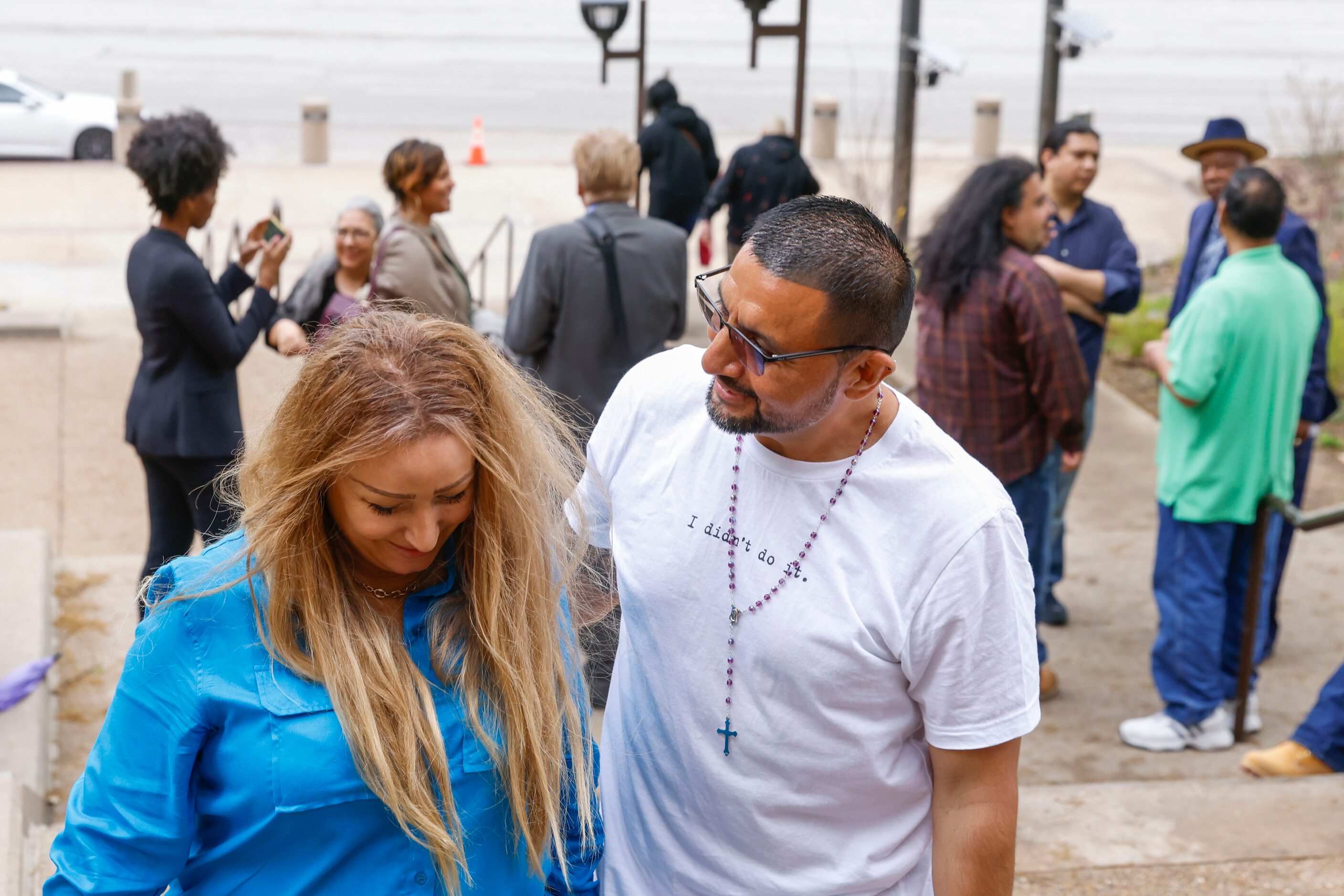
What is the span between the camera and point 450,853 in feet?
6.23

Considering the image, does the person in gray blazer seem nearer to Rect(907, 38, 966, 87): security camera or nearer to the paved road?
Rect(907, 38, 966, 87): security camera

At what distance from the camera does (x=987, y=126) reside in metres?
15.6

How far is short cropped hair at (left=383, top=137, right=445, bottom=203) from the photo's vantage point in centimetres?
517

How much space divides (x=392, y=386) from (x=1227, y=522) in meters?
3.94

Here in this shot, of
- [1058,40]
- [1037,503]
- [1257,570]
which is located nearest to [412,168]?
[1037,503]

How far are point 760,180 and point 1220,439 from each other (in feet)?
15.1

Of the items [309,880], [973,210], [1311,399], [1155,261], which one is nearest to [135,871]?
[309,880]

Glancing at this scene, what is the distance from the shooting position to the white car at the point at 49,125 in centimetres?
1445

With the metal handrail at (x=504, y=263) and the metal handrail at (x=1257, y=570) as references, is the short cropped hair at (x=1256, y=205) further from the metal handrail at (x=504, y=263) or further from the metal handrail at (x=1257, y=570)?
the metal handrail at (x=504, y=263)

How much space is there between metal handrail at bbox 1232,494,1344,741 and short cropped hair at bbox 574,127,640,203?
8.12 feet

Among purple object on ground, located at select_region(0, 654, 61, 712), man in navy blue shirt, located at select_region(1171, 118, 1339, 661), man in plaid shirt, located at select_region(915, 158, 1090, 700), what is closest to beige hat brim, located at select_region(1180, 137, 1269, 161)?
man in navy blue shirt, located at select_region(1171, 118, 1339, 661)

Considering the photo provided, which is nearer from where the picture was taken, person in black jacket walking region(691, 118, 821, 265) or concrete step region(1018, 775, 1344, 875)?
concrete step region(1018, 775, 1344, 875)

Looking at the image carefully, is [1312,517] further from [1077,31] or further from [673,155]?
[1077,31]

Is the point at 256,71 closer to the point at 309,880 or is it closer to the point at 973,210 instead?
the point at 973,210
